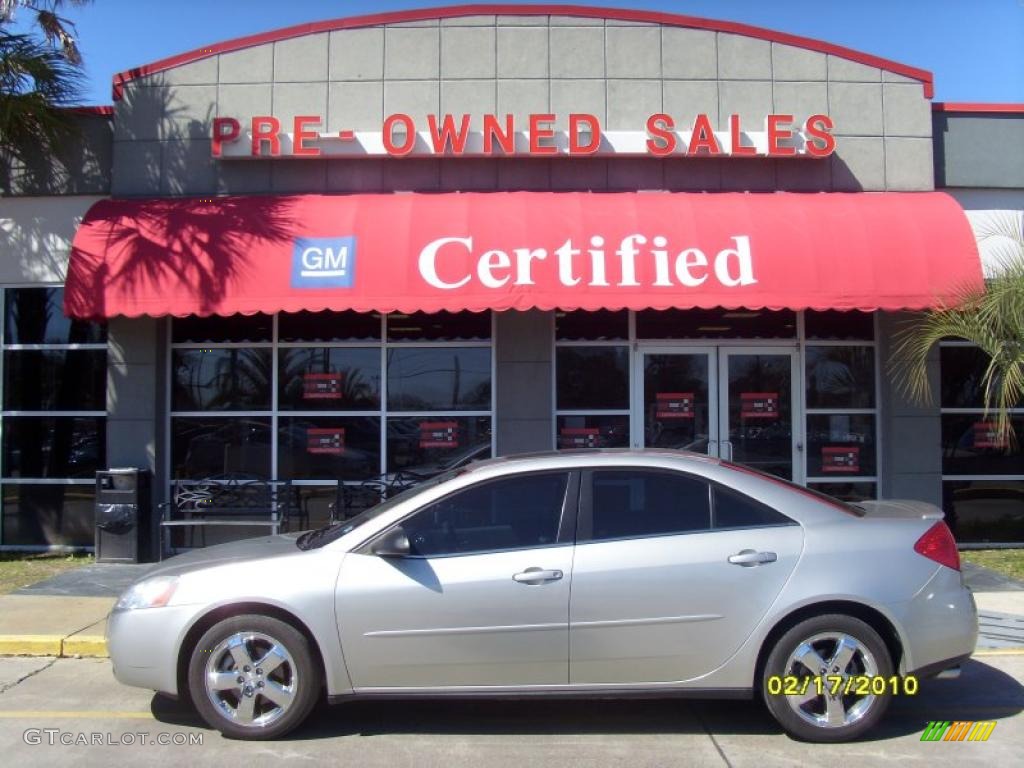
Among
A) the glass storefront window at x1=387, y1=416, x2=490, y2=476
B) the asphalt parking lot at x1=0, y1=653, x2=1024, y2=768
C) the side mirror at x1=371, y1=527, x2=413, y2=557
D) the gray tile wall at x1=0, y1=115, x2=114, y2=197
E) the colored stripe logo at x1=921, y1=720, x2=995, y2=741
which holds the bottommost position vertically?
the colored stripe logo at x1=921, y1=720, x2=995, y2=741

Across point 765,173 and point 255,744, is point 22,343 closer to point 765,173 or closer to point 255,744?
point 255,744

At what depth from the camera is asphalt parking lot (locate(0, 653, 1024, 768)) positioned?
4824 mm

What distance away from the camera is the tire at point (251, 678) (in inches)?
194

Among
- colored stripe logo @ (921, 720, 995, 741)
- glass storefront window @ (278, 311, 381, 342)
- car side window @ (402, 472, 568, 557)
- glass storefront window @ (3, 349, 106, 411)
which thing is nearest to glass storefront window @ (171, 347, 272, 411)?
glass storefront window @ (278, 311, 381, 342)

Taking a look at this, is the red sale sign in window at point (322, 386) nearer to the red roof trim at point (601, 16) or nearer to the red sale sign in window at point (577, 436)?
the red sale sign in window at point (577, 436)

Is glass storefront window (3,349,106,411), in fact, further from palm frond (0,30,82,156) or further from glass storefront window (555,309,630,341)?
glass storefront window (555,309,630,341)

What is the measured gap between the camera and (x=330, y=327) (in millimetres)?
10875

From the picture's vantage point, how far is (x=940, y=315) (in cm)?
→ 938

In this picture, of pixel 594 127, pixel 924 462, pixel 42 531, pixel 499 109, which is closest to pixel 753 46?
pixel 594 127

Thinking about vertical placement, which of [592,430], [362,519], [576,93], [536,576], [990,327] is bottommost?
[536,576]

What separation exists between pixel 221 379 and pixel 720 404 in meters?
5.99

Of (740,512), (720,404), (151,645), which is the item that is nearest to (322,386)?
(720,404)

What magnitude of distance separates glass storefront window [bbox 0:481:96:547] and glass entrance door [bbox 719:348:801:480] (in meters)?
7.69

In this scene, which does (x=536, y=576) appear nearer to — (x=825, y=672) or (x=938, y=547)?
(x=825, y=672)
